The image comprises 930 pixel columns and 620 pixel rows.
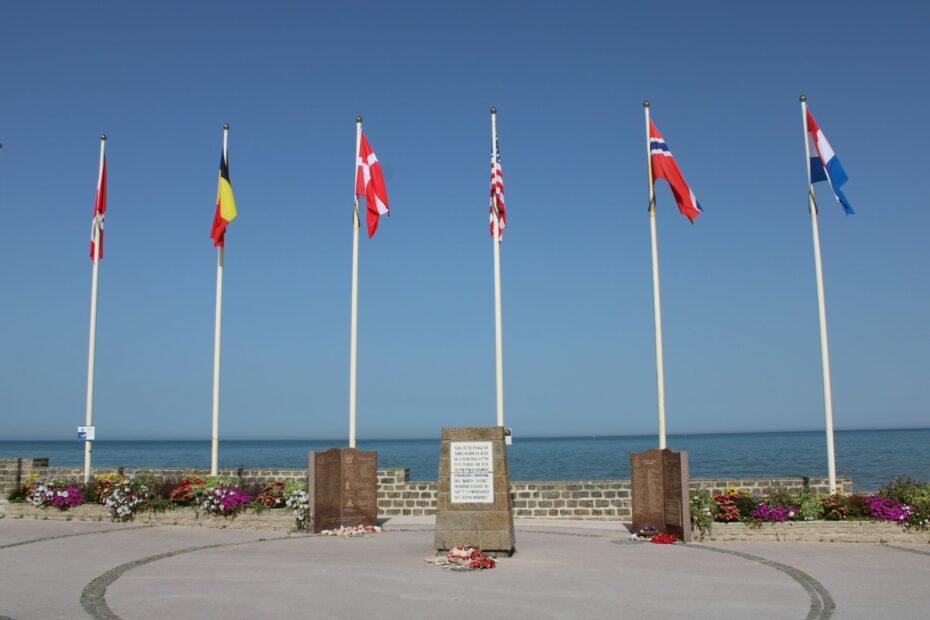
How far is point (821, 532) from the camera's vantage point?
14703mm

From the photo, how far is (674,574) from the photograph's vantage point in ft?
37.4

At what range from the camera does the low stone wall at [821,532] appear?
14.5 m

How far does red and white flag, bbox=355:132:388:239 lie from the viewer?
18141 mm

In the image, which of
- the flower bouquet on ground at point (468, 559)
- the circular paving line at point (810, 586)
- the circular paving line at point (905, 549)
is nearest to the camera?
the circular paving line at point (810, 586)

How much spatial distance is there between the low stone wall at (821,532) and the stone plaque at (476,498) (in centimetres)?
402

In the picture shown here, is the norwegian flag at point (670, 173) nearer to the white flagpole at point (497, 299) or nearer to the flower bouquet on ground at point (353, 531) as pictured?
the white flagpole at point (497, 299)

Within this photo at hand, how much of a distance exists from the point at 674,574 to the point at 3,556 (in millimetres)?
10287

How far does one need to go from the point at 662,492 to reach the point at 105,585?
9.68 meters

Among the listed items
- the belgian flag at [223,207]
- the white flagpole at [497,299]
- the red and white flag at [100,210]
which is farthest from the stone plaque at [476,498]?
the red and white flag at [100,210]

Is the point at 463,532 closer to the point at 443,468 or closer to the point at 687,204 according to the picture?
the point at 443,468

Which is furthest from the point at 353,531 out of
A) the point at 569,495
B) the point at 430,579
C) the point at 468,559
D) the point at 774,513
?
the point at 774,513

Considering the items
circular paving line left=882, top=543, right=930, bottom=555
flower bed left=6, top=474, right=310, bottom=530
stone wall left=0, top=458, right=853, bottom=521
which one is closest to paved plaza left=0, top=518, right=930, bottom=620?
circular paving line left=882, top=543, right=930, bottom=555

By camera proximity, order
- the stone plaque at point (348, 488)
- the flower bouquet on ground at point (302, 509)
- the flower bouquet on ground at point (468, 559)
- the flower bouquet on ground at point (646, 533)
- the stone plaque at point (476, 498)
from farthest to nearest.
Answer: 1. the stone plaque at point (348, 488)
2. the flower bouquet on ground at point (302, 509)
3. the flower bouquet on ground at point (646, 533)
4. the stone plaque at point (476, 498)
5. the flower bouquet on ground at point (468, 559)

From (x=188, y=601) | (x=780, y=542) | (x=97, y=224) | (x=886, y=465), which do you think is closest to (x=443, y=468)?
(x=188, y=601)
